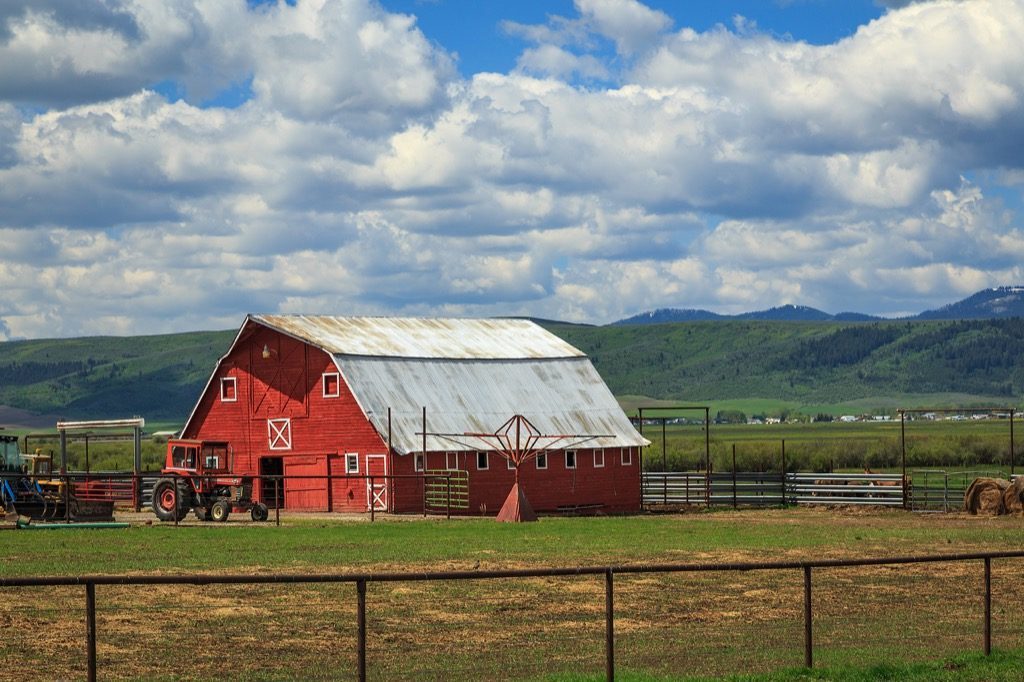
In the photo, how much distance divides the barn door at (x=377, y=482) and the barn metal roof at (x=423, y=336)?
483 centimetres

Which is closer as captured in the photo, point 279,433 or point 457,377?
point 279,433

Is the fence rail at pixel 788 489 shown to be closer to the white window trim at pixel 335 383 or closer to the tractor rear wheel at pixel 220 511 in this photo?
the white window trim at pixel 335 383

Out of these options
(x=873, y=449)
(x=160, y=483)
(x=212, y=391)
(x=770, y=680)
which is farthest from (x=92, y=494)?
(x=873, y=449)

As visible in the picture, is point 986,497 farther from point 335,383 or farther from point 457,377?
point 335,383

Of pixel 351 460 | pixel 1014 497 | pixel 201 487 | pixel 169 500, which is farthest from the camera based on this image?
pixel 351 460

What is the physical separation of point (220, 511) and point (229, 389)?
48.0 feet

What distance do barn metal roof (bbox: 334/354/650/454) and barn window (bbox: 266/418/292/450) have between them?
3.80 metres

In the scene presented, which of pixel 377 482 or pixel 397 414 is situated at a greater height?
pixel 397 414

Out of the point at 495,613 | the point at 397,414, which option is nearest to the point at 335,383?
the point at 397,414

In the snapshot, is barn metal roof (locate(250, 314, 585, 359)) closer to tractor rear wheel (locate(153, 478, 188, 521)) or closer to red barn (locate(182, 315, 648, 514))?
red barn (locate(182, 315, 648, 514))

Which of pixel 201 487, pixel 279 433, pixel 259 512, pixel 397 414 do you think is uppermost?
pixel 397 414

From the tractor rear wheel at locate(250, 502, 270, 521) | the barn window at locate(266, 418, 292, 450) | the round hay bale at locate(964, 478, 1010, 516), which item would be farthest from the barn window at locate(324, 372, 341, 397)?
the round hay bale at locate(964, 478, 1010, 516)

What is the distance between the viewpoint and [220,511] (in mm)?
50188

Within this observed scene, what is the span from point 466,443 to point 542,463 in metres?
4.30
